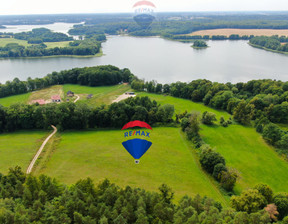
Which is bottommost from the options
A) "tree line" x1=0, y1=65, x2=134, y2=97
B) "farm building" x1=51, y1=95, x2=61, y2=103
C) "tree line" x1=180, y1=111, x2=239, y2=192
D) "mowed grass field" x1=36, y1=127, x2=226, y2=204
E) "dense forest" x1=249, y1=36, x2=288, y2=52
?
"mowed grass field" x1=36, y1=127, x2=226, y2=204

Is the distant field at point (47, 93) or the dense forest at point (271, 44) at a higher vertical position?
the dense forest at point (271, 44)

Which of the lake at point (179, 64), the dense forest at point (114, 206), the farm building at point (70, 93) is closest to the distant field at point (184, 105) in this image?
the lake at point (179, 64)

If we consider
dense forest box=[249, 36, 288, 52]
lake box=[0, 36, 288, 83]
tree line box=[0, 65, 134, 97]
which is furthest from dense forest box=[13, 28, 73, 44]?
dense forest box=[249, 36, 288, 52]

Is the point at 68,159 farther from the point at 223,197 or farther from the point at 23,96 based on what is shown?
the point at 23,96

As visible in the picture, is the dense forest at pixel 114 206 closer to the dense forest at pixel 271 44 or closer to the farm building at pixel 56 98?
the farm building at pixel 56 98

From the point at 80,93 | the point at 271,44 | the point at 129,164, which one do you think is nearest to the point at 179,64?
the point at 80,93

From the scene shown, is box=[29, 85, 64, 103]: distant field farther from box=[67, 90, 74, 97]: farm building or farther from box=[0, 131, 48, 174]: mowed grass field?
box=[0, 131, 48, 174]: mowed grass field

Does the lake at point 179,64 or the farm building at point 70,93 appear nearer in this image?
the farm building at point 70,93
